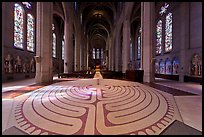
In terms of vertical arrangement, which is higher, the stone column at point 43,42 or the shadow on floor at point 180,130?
the stone column at point 43,42

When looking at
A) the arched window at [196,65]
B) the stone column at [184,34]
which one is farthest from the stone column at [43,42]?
the arched window at [196,65]

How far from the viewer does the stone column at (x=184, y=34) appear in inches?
598

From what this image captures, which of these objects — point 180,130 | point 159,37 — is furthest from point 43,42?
point 159,37

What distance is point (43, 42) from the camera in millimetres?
12805

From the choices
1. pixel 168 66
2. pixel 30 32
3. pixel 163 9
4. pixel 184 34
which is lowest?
pixel 168 66

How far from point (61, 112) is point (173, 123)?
9.77 feet

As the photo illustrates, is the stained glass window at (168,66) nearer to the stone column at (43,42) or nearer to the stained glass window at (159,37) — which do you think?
the stained glass window at (159,37)

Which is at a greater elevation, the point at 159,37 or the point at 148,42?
the point at 159,37

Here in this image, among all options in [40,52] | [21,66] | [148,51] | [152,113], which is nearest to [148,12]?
[148,51]

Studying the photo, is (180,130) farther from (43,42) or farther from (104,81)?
(43,42)

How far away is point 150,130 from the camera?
11.4 feet

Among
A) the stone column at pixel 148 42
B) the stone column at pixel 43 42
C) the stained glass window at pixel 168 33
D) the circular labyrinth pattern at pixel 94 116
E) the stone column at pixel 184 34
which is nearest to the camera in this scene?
the circular labyrinth pattern at pixel 94 116

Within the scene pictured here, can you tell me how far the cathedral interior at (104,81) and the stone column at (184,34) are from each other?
0.22 ft

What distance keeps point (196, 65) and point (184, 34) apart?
3.27m
